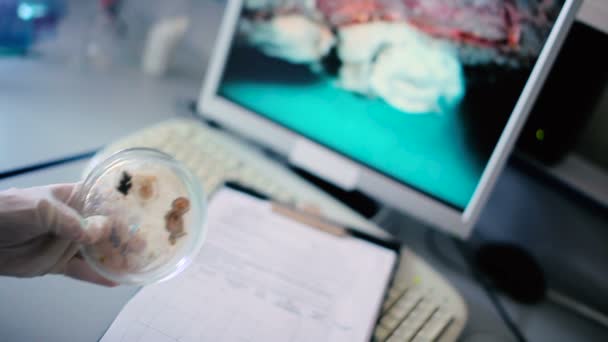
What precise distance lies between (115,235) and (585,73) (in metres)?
0.66

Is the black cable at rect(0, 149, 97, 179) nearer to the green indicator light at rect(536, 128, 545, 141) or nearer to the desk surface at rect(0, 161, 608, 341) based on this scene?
the desk surface at rect(0, 161, 608, 341)

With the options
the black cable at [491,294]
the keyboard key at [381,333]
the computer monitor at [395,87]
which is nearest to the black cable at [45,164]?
the computer monitor at [395,87]

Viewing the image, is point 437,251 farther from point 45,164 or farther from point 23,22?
point 23,22

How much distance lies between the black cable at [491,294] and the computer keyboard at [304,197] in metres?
0.11

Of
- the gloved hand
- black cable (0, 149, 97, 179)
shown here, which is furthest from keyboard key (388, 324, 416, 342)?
black cable (0, 149, 97, 179)

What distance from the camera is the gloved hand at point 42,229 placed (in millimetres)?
438

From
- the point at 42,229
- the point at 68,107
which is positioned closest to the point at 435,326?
the point at 42,229

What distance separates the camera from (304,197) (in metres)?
0.76

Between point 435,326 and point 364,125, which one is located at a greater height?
point 364,125

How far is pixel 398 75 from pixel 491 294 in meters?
0.36

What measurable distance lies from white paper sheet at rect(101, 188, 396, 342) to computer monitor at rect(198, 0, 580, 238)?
4.5 inches

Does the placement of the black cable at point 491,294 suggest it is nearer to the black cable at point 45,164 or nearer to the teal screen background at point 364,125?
the teal screen background at point 364,125

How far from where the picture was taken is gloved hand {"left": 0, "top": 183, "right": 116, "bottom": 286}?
1.44 ft

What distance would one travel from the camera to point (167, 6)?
1.14 meters
